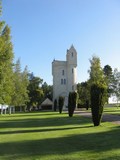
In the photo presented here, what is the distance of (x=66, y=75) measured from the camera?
89125mm

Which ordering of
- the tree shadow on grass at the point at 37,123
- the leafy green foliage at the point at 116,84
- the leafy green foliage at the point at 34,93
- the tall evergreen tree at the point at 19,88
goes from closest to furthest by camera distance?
the tree shadow on grass at the point at 37,123 → the tall evergreen tree at the point at 19,88 → the leafy green foliage at the point at 116,84 → the leafy green foliage at the point at 34,93

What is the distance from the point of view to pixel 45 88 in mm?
119688

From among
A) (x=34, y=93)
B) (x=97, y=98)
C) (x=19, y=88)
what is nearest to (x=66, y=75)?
(x=34, y=93)

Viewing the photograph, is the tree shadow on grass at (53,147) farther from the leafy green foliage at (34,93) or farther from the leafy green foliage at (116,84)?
the leafy green foliage at (34,93)

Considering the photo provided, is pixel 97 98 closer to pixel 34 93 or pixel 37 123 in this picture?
pixel 37 123

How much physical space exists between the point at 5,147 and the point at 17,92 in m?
53.5

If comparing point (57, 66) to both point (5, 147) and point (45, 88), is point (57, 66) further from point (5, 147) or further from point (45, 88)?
point (5, 147)

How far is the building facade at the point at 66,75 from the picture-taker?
8825cm

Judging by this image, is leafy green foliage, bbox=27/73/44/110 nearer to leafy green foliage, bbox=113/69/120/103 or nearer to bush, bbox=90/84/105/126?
leafy green foliage, bbox=113/69/120/103

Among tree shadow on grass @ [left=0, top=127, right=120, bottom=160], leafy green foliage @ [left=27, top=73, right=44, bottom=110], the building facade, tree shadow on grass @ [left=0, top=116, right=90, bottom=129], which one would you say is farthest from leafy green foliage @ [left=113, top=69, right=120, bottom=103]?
tree shadow on grass @ [left=0, top=127, right=120, bottom=160]

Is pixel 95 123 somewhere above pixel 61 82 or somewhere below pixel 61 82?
below

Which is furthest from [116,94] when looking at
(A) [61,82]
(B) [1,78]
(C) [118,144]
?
(C) [118,144]

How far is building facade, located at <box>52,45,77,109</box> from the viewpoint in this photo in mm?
88250

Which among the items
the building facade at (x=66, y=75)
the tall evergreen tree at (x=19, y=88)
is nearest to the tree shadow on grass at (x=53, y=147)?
the tall evergreen tree at (x=19, y=88)
